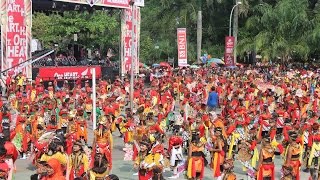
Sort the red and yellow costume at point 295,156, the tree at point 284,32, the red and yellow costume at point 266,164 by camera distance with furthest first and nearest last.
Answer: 1. the tree at point 284,32
2. the red and yellow costume at point 295,156
3. the red and yellow costume at point 266,164

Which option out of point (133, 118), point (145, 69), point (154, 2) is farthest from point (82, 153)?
point (154, 2)

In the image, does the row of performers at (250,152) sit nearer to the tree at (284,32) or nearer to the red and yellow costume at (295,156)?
the red and yellow costume at (295,156)

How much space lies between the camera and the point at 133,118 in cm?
1741

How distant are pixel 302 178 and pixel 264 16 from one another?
1469 inches

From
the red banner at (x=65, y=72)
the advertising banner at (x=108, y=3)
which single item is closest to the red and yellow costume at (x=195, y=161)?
the red banner at (x=65, y=72)

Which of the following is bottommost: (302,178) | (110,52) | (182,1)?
(302,178)

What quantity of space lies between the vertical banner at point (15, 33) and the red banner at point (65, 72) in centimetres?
219

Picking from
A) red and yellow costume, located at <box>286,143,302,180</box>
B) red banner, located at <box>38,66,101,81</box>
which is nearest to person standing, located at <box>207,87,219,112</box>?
red banner, located at <box>38,66,101,81</box>

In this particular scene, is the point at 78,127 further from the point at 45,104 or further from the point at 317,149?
the point at 317,149

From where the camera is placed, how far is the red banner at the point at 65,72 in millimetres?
33062

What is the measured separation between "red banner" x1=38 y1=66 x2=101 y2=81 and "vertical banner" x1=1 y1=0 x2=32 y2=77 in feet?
7.19

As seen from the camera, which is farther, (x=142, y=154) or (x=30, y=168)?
(x=30, y=168)

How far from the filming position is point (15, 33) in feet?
98.1

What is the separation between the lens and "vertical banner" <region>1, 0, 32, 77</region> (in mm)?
29438
